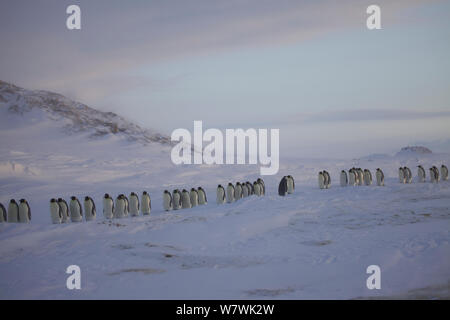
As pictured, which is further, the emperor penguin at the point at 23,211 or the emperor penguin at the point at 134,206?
the emperor penguin at the point at 134,206

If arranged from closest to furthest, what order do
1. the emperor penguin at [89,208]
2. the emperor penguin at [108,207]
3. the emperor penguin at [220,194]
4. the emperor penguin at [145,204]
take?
the emperor penguin at [89,208]
the emperor penguin at [108,207]
the emperor penguin at [145,204]
the emperor penguin at [220,194]

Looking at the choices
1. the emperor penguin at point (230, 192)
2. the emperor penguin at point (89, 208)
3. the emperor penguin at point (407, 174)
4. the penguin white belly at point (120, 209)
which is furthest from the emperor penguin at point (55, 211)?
the emperor penguin at point (407, 174)

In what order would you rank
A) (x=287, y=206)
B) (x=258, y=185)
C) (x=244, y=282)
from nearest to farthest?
(x=244, y=282) < (x=287, y=206) < (x=258, y=185)

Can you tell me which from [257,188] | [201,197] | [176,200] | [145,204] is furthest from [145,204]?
[257,188]

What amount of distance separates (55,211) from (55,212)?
0.04m

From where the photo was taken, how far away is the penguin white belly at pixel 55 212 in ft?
51.6

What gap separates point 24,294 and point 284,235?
6943 millimetres

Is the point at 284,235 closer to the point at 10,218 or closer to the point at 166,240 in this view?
the point at 166,240

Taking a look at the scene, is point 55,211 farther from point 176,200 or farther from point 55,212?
point 176,200

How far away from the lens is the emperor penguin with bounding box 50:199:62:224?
1574cm

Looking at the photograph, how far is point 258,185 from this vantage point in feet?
72.3

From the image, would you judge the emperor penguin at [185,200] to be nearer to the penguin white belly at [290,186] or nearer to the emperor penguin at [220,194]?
the emperor penguin at [220,194]
